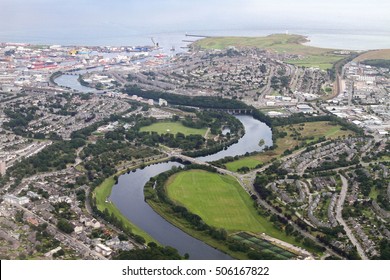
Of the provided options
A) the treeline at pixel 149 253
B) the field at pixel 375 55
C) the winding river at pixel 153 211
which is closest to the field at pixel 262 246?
the winding river at pixel 153 211

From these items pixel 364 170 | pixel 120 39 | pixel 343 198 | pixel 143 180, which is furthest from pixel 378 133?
pixel 120 39

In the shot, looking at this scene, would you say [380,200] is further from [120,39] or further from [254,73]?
[120,39]

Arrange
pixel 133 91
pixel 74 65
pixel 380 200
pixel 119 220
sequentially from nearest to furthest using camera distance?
pixel 119 220
pixel 380 200
pixel 133 91
pixel 74 65

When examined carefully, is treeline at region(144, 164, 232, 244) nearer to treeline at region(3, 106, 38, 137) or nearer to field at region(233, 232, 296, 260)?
field at region(233, 232, 296, 260)

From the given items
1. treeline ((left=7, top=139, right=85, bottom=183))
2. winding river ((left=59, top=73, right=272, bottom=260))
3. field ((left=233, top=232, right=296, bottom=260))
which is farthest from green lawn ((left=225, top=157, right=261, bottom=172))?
treeline ((left=7, top=139, right=85, bottom=183))

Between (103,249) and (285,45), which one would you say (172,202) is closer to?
(103,249)

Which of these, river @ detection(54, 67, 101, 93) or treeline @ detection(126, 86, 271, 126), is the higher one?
river @ detection(54, 67, 101, 93)
